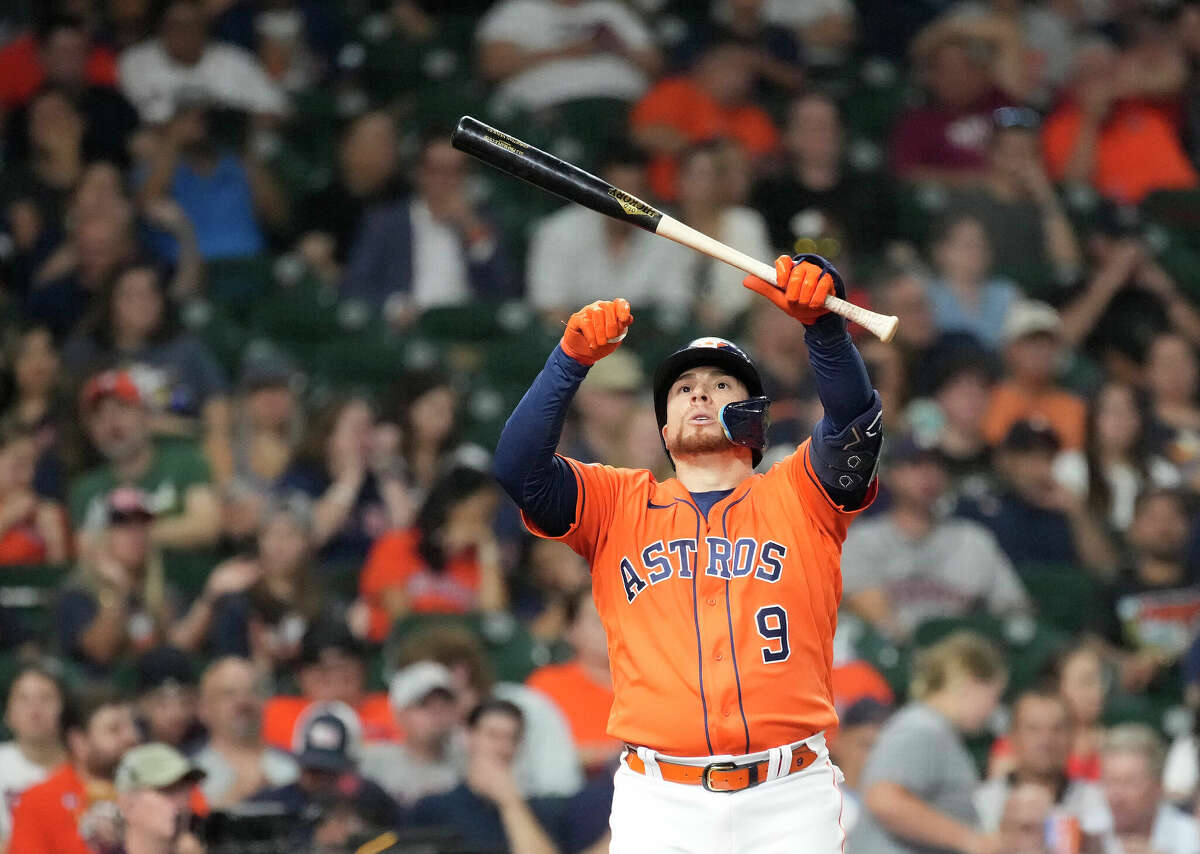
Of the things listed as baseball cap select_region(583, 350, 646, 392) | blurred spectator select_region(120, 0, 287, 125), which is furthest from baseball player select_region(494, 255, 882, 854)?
blurred spectator select_region(120, 0, 287, 125)

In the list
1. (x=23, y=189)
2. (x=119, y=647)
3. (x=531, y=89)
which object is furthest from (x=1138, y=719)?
(x=23, y=189)

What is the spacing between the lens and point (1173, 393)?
7.88 meters

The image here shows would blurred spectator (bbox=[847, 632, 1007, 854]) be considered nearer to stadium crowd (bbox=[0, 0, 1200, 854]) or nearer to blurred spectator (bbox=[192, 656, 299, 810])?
stadium crowd (bbox=[0, 0, 1200, 854])

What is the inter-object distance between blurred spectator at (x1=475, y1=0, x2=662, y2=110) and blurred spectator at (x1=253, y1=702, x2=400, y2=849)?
13.3 ft

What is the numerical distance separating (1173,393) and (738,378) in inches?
175

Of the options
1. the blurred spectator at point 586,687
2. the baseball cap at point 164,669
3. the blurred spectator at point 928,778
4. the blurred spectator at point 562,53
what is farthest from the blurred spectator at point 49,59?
the blurred spectator at point 928,778

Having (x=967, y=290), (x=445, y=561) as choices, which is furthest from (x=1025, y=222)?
(x=445, y=561)

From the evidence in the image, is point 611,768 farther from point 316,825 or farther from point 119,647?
point 119,647

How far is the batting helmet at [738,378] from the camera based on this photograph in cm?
382

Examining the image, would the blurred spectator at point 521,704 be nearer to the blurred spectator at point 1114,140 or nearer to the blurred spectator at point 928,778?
the blurred spectator at point 928,778

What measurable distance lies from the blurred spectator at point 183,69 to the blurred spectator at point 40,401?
157 centimetres

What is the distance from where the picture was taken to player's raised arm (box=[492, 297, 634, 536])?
12.1 feet

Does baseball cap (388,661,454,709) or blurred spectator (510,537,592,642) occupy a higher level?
blurred spectator (510,537,592,642)

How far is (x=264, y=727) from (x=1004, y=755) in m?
2.37
